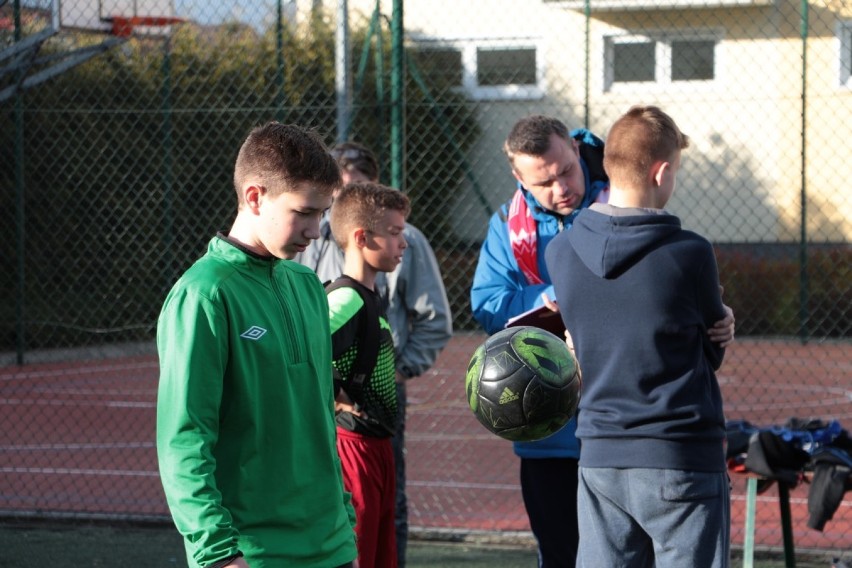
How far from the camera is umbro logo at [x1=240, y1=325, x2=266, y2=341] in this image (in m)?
2.61

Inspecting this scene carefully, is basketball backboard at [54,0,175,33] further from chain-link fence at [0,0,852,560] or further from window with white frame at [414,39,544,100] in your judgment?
window with white frame at [414,39,544,100]

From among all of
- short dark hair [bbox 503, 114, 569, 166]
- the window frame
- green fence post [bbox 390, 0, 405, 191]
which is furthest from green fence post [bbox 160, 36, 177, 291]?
short dark hair [bbox 503, 114, 569, 166]

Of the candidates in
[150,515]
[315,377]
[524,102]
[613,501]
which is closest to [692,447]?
[613,501]

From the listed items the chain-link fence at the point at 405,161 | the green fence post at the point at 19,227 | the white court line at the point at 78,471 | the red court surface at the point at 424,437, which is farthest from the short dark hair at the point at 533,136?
the green fence post at the point at 19,227

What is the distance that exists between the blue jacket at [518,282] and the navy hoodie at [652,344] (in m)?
0.71

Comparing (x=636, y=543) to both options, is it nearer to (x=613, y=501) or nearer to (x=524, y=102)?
(x=613, y=501)

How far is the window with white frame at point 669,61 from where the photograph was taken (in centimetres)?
1602

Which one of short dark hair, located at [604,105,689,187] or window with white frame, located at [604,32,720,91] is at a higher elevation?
short dark hair, located at [604,105,689,187]

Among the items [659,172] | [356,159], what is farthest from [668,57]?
[659,172]

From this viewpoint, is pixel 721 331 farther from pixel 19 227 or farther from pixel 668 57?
pixel 668 57

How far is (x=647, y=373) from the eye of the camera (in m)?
3.05

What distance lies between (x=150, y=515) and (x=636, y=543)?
3.62 meters

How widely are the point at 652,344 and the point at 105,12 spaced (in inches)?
320

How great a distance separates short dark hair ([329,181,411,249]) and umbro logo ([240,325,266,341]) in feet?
4.37
